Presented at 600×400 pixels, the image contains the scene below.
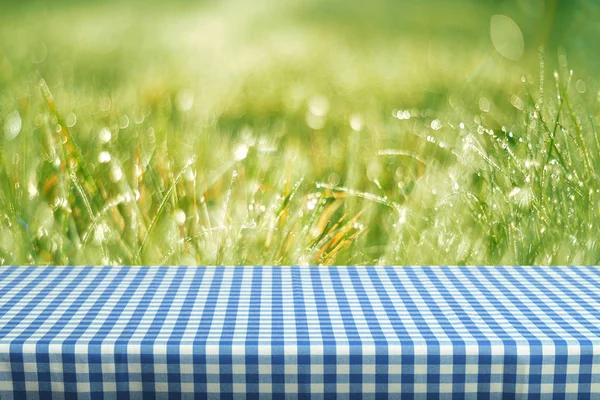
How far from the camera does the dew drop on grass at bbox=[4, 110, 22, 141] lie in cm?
259

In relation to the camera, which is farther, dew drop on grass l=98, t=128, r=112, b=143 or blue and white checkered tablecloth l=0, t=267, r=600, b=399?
dew drop on grass l=98, t=128, r=112, b=143

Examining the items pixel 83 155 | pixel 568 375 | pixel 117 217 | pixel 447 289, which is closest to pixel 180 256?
pixel 117 217

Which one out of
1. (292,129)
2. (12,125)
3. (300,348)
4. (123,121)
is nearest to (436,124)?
Answer: (292,129)

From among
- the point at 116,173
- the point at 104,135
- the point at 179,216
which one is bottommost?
the point at 179,216

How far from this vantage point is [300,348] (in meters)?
1.48

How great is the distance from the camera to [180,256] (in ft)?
8.60

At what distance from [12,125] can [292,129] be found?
3.15ft

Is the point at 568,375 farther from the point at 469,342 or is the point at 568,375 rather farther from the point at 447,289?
the point at 447,289

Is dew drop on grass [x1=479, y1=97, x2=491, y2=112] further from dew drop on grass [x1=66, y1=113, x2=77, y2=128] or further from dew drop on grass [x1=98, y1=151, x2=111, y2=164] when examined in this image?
dew drop on grass [x1=66, y1=113, x2=77, y2=128]

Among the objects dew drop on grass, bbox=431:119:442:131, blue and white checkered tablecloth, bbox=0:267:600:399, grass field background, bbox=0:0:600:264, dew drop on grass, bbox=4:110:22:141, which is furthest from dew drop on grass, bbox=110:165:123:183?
dew drop on grass, bbox=431:119:442:131

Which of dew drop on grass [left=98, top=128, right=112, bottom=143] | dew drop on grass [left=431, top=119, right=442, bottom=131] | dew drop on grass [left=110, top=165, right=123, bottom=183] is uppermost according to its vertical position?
dew drop on grass [left=431, top=119, right=442, bottom=131]

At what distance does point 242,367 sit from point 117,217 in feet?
4.15

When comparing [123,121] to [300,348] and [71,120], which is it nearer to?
[71,120]

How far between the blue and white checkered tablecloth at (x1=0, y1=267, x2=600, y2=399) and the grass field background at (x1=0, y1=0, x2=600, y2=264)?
0.84 m
